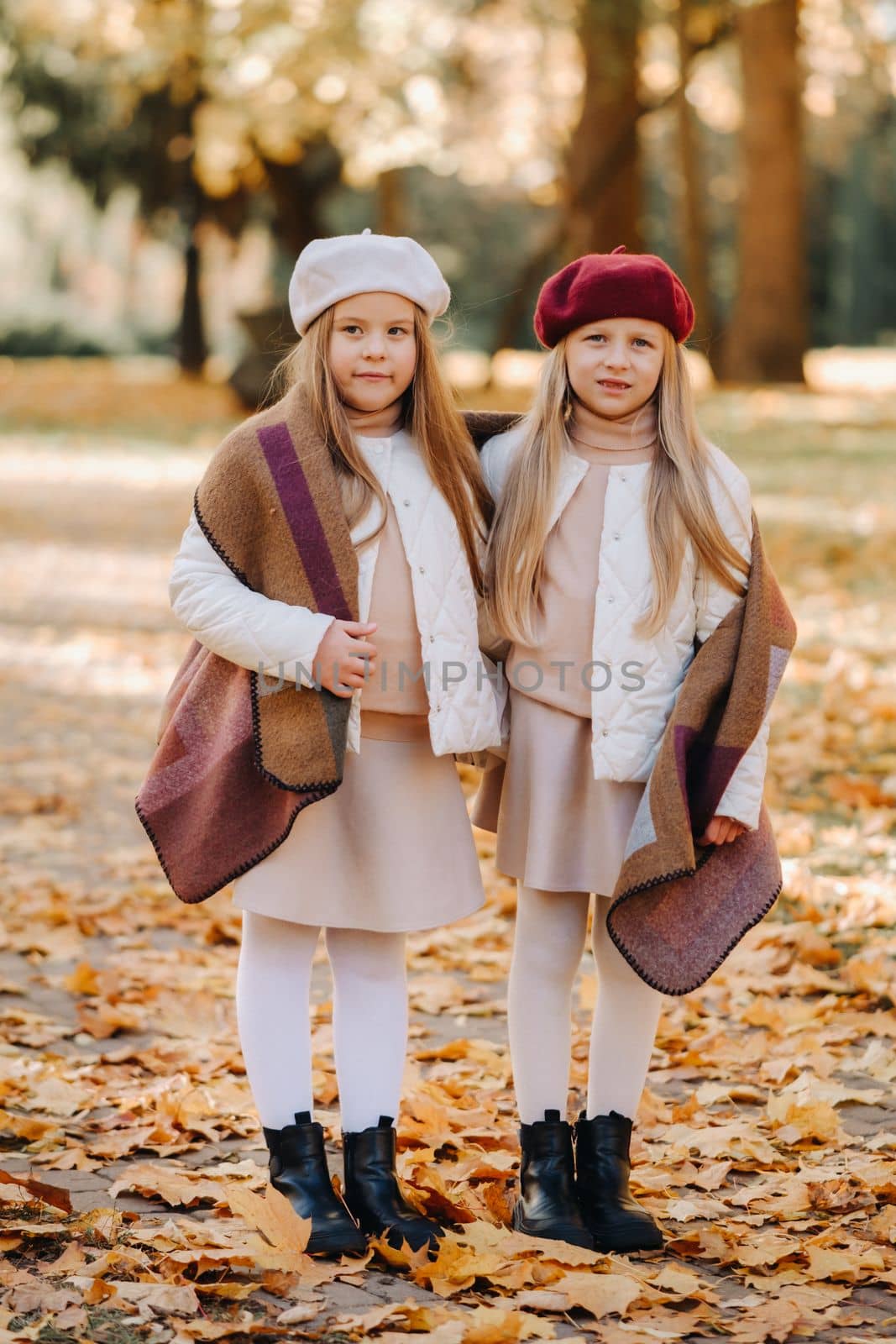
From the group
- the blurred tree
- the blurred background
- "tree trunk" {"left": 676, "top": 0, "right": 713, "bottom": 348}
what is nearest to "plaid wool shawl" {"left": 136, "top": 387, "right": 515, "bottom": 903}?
the blurred background

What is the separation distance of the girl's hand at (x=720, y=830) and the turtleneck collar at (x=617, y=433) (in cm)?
68

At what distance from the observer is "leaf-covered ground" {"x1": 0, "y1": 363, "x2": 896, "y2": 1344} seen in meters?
2.67

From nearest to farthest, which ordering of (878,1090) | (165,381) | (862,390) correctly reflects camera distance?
(878,1090), (862,390), (165,381)

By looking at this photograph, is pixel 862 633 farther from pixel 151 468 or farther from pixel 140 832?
pixel 151 468

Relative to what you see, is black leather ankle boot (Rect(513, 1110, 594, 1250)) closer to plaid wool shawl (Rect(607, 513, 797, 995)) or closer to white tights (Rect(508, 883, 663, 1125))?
white tights (Rect(508, 883, 663, 1125))

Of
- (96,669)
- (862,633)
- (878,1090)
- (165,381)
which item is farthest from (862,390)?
(878,1090)

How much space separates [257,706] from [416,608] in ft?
1.06

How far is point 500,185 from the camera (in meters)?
38.9

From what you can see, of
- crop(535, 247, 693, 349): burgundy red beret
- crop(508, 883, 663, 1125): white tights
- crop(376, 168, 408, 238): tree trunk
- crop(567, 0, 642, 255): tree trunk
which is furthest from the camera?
crop(376, 168, 408, 238): tree trunk

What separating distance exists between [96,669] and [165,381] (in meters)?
19.1

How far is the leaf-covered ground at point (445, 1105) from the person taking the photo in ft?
8.75

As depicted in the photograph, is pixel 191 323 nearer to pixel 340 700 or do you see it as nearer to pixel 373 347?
pixel 373 347

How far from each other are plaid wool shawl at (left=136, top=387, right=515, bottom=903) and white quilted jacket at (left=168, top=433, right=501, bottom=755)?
0.05m

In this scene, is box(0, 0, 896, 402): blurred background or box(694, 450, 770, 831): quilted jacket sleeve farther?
box(0, 0, 896, 402): blurred background
